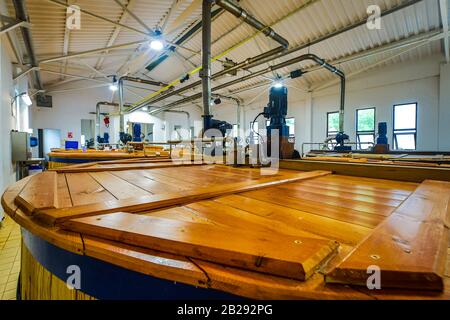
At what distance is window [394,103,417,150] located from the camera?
25.2 feet

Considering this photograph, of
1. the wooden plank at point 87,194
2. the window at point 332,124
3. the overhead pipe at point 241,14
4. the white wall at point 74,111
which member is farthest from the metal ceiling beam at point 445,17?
the white wall at point 74,111

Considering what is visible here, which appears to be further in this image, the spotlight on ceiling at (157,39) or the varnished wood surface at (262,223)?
the spotlight on ceiling at (157,39)

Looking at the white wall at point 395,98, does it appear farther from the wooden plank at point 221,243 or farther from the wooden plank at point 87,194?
the wooden plank at point 87,194

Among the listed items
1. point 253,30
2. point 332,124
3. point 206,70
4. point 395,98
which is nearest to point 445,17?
point 395,98

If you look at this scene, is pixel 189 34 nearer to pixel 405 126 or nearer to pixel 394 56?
pixel 394 56

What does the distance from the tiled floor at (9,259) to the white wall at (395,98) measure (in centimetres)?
1002

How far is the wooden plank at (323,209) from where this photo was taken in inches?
29.4

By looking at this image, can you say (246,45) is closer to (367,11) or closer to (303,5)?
(303,5)

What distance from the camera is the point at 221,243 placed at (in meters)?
0.50

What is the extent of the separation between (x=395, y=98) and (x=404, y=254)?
965 centimetres

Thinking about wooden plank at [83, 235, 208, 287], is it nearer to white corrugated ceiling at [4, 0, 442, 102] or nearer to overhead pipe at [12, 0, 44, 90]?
overhead pipe at [12, 0, 44, 90]

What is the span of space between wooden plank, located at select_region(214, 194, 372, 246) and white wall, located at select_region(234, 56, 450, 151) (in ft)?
29.0

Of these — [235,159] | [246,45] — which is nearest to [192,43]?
[246,45]
